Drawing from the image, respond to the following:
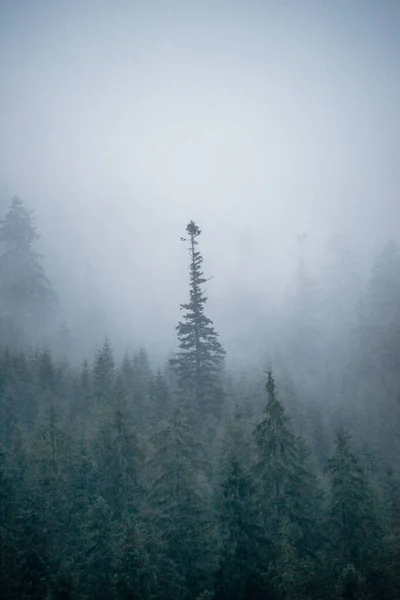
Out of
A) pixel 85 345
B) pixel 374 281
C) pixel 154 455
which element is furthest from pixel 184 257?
pixel 154 455

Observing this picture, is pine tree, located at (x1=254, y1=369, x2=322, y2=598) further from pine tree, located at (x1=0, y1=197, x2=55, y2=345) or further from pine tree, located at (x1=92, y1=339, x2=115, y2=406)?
pine tree, located at (x1=0, y1=197, x2=55, y2=345)

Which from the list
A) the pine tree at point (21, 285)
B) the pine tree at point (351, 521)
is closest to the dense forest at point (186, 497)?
the pine tree at point (351, 521)

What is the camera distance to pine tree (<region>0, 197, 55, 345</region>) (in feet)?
169

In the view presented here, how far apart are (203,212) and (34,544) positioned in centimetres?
9641

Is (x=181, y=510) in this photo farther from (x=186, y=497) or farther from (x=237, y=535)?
(x=237, y=535)

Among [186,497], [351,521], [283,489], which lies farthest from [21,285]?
[351,521]

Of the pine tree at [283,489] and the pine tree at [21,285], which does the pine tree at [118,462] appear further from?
the pine tree at [21,285]

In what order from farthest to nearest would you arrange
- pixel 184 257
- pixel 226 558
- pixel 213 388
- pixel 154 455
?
pixel 184 257 < pixel 213 388 < pixel 154 455 < pixel 226 558

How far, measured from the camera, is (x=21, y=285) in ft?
173

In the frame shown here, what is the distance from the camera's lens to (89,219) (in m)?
84.5

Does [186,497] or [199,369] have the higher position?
[199,369]

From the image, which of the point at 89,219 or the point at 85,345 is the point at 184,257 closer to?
the point at 89,219

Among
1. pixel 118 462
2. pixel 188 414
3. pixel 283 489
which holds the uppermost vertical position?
pixel 188 414

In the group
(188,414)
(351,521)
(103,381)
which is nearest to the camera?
(351,521)
